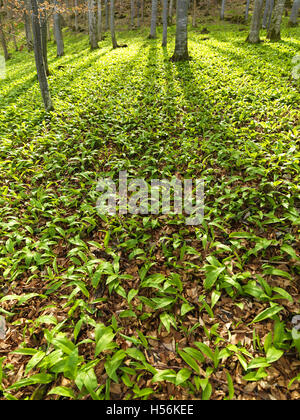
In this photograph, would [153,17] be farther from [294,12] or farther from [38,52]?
[38,52]

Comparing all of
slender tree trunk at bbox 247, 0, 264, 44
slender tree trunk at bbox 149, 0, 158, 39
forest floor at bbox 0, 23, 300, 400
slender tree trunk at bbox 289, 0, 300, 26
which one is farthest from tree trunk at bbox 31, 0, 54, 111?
slender tree trunk at bbox 289, 0, 300, 26

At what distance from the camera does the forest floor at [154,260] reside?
192cm

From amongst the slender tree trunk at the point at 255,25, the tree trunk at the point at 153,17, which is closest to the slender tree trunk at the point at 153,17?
the tree trunk at the point at 153,17

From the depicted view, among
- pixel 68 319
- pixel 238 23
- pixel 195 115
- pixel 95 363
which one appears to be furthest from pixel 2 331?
pixel 238 23

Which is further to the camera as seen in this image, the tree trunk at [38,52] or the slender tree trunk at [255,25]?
the slender tree trunk at [255,25]

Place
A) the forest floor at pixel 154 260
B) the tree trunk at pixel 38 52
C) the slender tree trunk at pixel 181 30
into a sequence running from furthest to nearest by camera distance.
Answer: the slender tree trunk at pixel 181 30 → the tree trunk at pixel 38 52 → the forest floor at pixel 154 260

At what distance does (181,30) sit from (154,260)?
1044 centimetres

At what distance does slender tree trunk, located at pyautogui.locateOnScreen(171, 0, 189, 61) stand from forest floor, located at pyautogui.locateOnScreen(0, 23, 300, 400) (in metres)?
5.55

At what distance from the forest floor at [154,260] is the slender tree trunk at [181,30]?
18.2 ft

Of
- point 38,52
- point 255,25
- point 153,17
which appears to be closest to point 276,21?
point 255,25

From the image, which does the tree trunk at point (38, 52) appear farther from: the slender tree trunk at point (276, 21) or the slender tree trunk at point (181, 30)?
the slender tree trunk at point (276, 21)

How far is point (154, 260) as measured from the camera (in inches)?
114

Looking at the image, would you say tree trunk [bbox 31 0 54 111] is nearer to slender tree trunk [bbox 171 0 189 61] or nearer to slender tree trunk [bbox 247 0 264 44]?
slender tree trunk [bbox 171 0 189 61]

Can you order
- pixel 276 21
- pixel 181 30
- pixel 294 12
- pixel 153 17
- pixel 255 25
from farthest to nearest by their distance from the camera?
pixel 294 12 → pixel 153 17 → pixel 255 25 → pixel 276 21 → pixel 181 30
